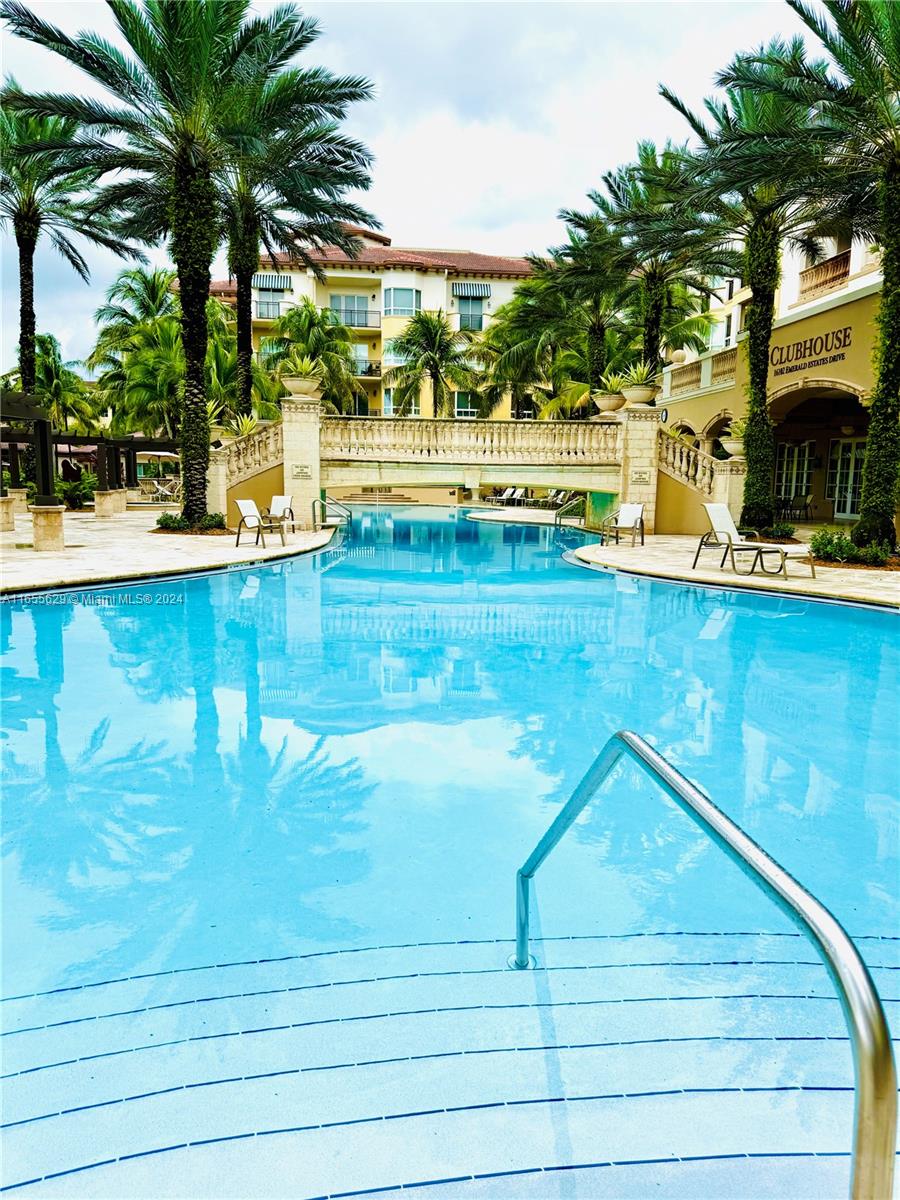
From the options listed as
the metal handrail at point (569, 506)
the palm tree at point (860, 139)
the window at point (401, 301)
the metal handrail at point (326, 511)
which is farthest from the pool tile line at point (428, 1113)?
the window at point (401, 301)

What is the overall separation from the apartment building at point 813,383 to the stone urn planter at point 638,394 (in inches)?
132

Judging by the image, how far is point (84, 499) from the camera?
34.0 meters

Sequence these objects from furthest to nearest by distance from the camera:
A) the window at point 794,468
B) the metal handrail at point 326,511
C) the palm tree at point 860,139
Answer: the window at point 794,468, the metal handrail at point 326,511, the palm tree at point 860,139

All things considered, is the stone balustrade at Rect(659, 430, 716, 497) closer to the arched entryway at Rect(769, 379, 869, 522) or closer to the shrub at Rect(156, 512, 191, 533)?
the arched entryway at Rect(769, 379, 869, 522)

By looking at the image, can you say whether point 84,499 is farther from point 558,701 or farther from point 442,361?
point 558,701

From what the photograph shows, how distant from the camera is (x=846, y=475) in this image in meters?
28.1

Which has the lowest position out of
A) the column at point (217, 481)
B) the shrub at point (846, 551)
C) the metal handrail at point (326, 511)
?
the shrub at point (846, 551)

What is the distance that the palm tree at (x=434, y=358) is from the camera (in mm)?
37688

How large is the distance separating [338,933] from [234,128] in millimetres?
18566

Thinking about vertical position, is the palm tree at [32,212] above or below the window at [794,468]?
above

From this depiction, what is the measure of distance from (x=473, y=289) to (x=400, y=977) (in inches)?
1970

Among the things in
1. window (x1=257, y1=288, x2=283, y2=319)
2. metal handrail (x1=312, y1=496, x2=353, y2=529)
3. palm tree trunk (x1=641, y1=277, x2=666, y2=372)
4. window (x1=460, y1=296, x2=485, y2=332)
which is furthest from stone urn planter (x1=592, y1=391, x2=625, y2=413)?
window (x1=257, y1=288, x2=283, y2=319)

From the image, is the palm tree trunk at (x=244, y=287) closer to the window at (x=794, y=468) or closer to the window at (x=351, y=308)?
the window at (x=794, y=468)

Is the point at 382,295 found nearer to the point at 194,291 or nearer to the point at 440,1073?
the point at 194,291
